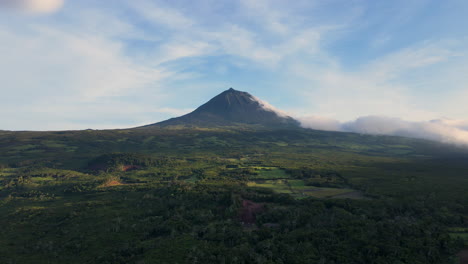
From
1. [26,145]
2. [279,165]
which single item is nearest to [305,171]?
[279,165]

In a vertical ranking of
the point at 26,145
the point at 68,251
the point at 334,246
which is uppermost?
the point at 26,145

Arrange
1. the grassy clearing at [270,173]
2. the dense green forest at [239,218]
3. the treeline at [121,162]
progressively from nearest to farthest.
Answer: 1. the dense green forest at [239,218]
2. the grassy clearing at [270,173]
3. the treeline at [121,162]

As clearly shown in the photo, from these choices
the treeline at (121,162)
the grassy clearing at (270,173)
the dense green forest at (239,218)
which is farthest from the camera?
the treeline at (121,162)

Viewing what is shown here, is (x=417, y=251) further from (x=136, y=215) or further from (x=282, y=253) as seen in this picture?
(x=136, y=215)

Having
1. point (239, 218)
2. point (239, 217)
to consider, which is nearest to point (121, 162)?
point (239, 217)

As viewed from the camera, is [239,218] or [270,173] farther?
[270,173]

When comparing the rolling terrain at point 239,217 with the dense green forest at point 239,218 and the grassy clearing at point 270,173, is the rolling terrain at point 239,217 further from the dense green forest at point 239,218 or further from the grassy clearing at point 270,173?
the grassy clearing at point 270,173

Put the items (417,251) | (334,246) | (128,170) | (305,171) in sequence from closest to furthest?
1. (417,251)
2. (334,246)
3. (305,171)
4. (128,170)

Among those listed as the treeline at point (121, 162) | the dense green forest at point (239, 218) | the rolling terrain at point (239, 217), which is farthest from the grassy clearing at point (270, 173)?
the treeline at point (121, 162)

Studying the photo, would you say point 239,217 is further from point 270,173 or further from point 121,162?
point 121,162

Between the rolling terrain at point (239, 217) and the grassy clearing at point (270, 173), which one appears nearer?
the rolling terrain at point (239, 217)

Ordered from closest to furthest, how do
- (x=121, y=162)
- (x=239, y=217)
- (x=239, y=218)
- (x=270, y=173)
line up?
1. (x=239, y=218)
2. (x=239, y=217)
3. (x=270, y=173)
4. (x=121, y=162)
